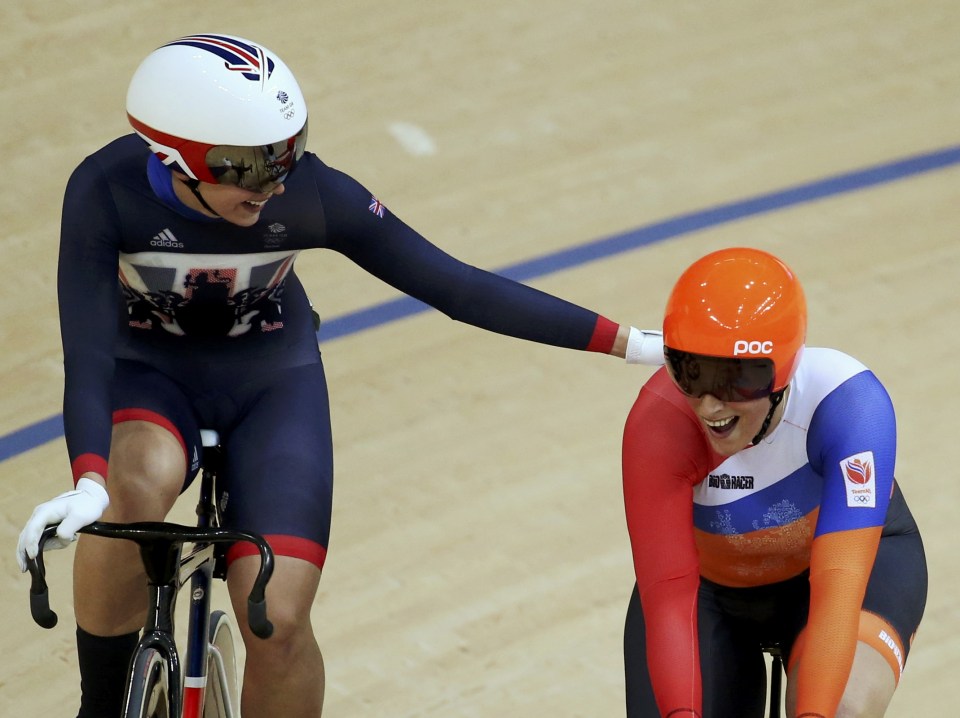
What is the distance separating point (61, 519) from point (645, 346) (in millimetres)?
1097

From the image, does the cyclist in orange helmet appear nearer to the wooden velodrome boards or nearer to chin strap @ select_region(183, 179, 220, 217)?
chin strap @ select_region(183, 179, 220, 217)

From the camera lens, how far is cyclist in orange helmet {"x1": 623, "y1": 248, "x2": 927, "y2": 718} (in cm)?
212

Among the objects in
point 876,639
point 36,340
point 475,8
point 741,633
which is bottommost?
point 36,340

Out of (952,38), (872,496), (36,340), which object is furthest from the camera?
(952,38)

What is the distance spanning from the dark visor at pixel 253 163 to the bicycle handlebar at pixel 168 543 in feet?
1.90

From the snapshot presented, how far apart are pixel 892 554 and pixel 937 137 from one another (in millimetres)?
3095

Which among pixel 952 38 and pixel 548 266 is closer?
pixel 548 266

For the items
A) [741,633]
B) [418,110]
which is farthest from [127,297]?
[418,110]

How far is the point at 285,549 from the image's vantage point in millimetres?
2506

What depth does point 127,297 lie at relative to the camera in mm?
2732

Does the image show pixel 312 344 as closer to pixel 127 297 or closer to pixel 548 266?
pixel 127 297

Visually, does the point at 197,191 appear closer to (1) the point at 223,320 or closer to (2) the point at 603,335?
(1) the point at 223,320

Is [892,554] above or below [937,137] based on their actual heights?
above

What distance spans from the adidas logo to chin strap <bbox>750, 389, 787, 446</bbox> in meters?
1.07
